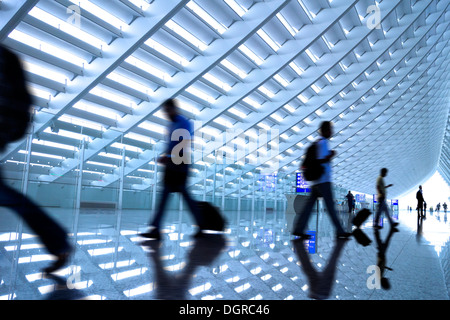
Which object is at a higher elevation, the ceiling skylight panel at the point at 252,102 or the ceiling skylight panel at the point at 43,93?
the ceiling skylight panel at the point at 252,102

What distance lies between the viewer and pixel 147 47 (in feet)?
37.9

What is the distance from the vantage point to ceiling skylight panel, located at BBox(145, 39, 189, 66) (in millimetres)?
11969

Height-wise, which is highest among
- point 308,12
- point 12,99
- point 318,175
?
point 308,12

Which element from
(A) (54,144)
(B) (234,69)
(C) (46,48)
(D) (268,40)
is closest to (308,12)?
(D) (268,40)

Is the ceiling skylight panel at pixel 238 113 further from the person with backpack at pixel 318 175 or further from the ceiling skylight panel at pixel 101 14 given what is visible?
the person with backpack at pixel 318 175

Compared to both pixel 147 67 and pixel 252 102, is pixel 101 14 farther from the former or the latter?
pixel 252 102

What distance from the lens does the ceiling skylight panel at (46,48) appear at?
10.0m

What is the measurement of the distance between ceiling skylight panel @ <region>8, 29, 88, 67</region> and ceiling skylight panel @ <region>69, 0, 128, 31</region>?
1805 mm

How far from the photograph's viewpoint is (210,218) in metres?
5.16

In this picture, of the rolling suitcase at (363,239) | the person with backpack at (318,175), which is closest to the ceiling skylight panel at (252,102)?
the rolling suitcase at (363,239)

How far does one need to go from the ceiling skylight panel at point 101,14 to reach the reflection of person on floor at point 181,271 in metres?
8.14

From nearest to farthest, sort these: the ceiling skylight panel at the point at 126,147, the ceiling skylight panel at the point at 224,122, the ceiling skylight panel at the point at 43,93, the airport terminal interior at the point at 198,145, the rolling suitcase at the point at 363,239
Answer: the airport terminal interior at the point at 198,145 → the rolling suitcase at the point at 363,239 → the ceiling skylight panel at the point at 126,147 → the ceiling skylight panel at the point at 43,93 → the ceiling skylight panel at the point at 224,122

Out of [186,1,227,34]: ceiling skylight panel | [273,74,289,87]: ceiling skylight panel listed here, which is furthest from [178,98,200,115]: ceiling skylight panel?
[186,1,227,34]: ceiling skylight panel

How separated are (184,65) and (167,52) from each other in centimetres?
79
